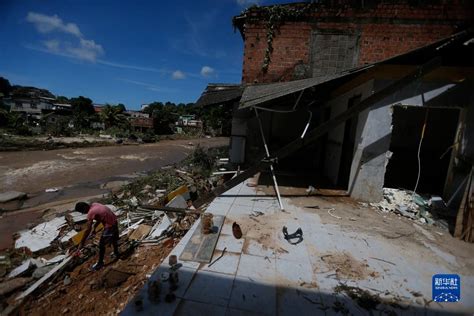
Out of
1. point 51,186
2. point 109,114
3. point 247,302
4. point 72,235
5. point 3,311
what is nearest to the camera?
point 247,302

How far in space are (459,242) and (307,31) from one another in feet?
28.7

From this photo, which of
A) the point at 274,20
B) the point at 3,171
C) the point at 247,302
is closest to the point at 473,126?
the point at 247,302

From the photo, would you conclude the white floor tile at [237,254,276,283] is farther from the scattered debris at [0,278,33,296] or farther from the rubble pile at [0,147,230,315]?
the scattered debris at [0,278,33,296]

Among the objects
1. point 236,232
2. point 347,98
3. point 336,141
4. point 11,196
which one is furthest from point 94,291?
point 11,196

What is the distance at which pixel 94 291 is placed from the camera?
3.52 meters

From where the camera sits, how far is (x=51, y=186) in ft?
34.7

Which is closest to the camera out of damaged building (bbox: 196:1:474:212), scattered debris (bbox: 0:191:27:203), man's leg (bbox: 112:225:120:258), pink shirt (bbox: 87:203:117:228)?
pink shirt (bbox: 87:203:117:228)

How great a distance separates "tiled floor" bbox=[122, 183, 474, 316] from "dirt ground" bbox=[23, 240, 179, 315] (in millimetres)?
824

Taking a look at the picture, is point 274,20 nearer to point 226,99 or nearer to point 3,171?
point 226,99

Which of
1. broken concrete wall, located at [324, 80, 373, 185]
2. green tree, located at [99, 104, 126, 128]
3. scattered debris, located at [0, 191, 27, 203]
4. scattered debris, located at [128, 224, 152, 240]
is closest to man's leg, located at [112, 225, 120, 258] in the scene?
scattered debris, located at [128, 224, 152, 240]

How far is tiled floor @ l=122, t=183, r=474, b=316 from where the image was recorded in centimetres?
254

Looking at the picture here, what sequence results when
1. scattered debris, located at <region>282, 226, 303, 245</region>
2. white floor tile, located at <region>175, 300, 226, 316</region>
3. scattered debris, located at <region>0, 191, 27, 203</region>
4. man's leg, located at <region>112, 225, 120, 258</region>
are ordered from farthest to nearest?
1. scattered debris, located at <region>0, 191, 27, 203</region>
2. man's leg, located at <region>112, 225, 120, 258</region>
3. scattered debris, located at <region>282, 226, 303, 245</region>
4. white floor tile, located at <region>175, 300, 226, 316</region>

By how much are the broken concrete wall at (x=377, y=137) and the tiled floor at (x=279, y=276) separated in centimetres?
208

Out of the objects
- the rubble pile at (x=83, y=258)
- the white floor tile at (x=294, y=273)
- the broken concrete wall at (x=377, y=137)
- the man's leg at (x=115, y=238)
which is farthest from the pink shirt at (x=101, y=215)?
the broken concrete wall at (x=377, y=137)
